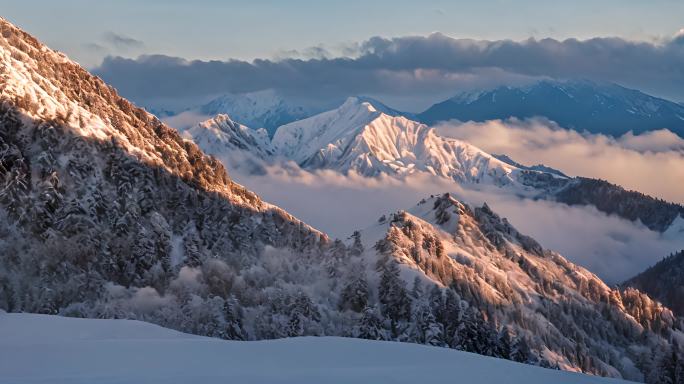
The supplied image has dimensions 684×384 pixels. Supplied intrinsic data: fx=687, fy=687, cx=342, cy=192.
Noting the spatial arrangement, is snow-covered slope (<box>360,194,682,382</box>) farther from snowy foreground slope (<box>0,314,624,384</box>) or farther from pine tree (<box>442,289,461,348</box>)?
snowy foreground slope (<box>0,314,624,384</box>)

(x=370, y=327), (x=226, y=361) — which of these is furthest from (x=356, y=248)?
(x=226, y=361)

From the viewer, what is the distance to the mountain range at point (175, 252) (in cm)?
8344

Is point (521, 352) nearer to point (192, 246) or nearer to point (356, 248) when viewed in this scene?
point (356, 248)

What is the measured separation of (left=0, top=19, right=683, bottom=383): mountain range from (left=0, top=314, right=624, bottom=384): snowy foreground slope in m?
51.6

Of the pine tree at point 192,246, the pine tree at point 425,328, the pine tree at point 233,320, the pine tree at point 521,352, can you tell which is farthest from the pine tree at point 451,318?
the pine tree at point 192,246

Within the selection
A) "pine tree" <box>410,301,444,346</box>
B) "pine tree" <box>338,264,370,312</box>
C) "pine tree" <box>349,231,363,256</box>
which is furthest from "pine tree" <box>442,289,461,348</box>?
"pine tree" <box>349,231,363,256</box>

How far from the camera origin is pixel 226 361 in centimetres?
2623

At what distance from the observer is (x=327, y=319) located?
111m

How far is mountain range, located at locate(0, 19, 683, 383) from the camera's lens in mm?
83438

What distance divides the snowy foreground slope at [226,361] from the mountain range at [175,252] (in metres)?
51.6

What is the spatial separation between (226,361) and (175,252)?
76.3m

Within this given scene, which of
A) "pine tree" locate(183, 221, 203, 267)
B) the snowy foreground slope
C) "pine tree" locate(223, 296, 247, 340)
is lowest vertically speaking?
"pine tree" locate(223, 296, 247, 340)

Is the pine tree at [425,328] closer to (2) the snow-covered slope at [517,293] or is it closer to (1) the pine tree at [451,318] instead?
(2) the snow-covered slope at [517,293]

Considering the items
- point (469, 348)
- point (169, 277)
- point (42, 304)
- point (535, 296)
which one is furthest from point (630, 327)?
point (42, 304)
